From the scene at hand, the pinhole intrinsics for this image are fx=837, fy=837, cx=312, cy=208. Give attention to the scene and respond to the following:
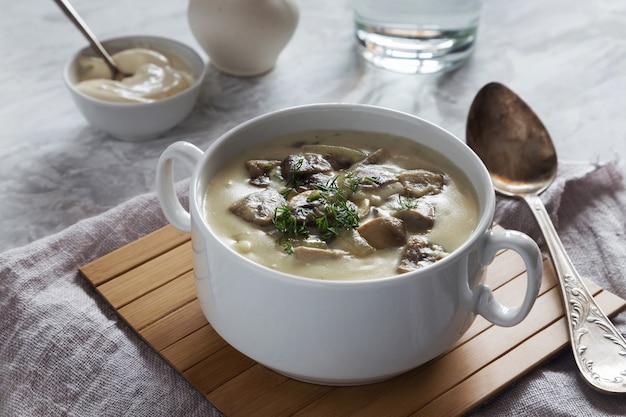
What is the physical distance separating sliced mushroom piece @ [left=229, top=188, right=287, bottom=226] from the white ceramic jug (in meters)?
0.89

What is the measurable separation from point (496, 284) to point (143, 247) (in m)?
0.61

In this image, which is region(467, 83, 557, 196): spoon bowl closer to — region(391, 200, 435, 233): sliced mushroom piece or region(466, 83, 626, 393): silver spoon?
region(466, 83, 626, 393): silver spoon

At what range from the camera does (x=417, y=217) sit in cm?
123

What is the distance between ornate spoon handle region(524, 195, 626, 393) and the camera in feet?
4.01

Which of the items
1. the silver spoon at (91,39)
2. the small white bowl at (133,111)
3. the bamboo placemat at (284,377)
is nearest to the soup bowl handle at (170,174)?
the bamboo placemat at (284,377)

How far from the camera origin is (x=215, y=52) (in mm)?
2166

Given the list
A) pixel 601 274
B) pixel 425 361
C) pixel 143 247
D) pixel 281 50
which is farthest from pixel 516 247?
pixel 281 50

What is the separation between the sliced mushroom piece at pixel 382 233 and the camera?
118cm

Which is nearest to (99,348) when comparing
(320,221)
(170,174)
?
(170,174)

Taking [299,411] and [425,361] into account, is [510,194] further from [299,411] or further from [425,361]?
[299,411]

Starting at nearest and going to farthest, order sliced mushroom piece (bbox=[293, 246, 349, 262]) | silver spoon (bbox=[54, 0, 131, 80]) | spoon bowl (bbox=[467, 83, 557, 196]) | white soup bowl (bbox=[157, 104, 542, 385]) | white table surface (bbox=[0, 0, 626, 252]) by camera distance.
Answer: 1. white soup bowl (bbox=[157, 104, 542, 385])
2. sliced mushroom piece (bbox=[293, 246, 349, 262])
3. spoon bowl (bbox=[467, 83, 557, 196])
4. white table surface (bbox=[0, 0, 626, 252])
5. silver spoon (bbox=[54, 0, 131, 80])

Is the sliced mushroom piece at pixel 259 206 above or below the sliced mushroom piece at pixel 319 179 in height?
above

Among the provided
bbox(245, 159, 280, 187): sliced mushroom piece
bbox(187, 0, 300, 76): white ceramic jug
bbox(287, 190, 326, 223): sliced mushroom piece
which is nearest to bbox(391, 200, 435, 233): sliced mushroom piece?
bbox(287, 190, 326, 223): sliced mushroom piece

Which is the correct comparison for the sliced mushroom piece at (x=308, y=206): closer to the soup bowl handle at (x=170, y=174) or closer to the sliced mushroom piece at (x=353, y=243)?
the sliced mushroom piece at (x=353, y=243)
